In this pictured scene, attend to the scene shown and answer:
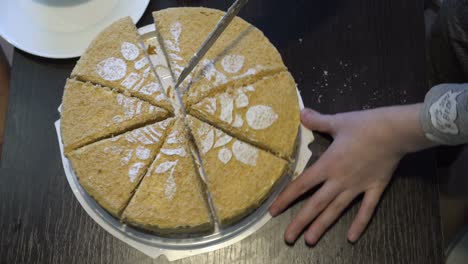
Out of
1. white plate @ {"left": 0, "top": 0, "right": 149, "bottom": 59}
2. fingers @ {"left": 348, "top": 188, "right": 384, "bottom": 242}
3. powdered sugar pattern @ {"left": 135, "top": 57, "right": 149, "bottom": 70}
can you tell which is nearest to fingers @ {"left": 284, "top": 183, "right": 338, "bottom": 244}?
fingers @ {"left": 348, "top": 188, "right": 384, "bottom": 242}

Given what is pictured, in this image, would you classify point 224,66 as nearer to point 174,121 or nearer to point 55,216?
point 174,121

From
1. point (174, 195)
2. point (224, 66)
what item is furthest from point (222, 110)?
point (174, 195)

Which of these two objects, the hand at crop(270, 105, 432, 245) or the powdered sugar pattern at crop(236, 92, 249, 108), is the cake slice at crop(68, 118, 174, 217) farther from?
the hand at crop(270, 105, 432, 245)

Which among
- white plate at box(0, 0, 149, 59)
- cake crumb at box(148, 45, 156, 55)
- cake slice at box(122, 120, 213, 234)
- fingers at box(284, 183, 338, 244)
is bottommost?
fingers at box(284, 183, 338, 244)

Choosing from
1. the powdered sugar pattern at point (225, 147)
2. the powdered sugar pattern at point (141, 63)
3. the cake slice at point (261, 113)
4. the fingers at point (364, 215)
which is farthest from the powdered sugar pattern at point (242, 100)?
the fingers at point (364, 215)

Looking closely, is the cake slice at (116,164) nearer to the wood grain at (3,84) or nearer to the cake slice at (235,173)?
the cake slice at (235,173)

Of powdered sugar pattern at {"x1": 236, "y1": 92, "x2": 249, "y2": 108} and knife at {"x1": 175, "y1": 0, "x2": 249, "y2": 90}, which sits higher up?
knife at {"x1": 175, "y1": 0, "x2": 249, "y2": 90}
